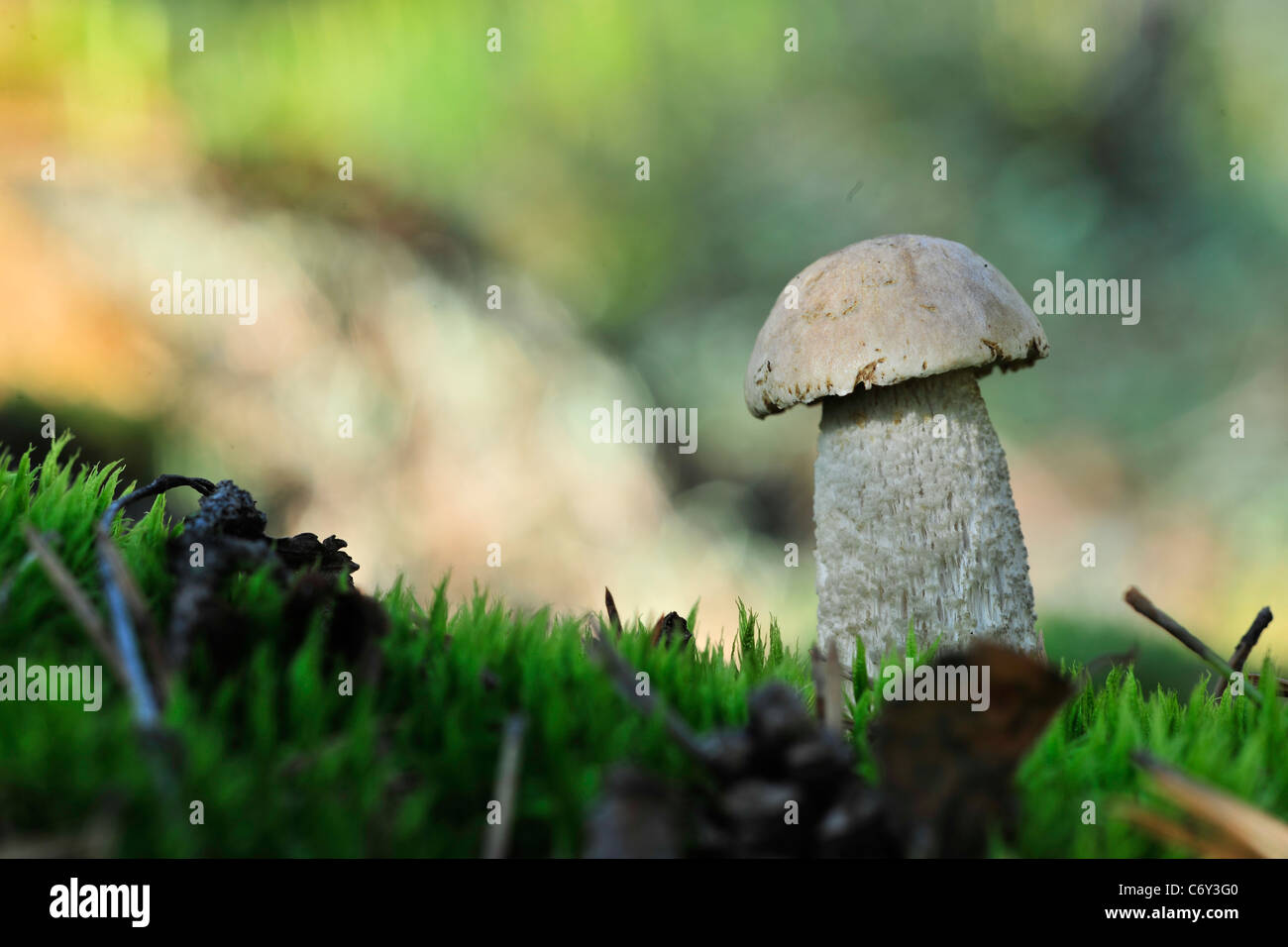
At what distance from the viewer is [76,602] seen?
777mm

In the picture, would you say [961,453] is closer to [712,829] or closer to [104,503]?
[712,829]

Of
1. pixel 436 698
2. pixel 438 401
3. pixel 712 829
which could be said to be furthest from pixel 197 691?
pixel 438 401

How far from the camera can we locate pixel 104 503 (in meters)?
1.20

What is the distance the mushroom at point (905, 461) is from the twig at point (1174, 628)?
19.4 inches

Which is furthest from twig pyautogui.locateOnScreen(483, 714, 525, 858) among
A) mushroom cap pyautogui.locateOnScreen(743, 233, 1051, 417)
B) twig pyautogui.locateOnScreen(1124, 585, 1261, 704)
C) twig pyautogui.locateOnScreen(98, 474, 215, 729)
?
mushroom cap pyautogui.locateOnScreen(743, 233, 1051, 417)

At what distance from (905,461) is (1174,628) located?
27.3 inches

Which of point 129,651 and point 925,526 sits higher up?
point 925,526

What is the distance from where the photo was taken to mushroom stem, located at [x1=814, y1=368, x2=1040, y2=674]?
1.78m

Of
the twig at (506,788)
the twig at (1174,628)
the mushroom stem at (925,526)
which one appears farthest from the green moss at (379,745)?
the mushroom stem at (925,526)

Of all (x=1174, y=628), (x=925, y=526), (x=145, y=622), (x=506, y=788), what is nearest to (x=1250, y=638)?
(x=1174, y=628)

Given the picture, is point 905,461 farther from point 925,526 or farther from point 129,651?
point 129,651

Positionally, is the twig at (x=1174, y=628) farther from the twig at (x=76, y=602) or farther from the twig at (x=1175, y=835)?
the twig at (x=76, y=602)
